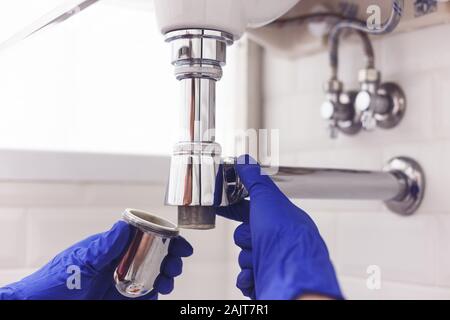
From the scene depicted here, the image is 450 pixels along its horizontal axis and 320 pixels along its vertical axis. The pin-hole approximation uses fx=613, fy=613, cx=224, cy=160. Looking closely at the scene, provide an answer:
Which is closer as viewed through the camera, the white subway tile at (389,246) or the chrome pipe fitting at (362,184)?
the chrome pipe fitting at (362,184)

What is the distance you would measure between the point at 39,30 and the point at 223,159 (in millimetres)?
203

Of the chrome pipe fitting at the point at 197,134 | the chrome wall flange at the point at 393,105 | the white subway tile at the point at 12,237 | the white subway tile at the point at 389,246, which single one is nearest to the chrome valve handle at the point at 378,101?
the chrome wall flange at the point at 393,105

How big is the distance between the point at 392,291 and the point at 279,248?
0.97 ft

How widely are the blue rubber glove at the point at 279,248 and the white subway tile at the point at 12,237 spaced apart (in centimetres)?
32

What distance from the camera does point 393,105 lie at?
0.69m

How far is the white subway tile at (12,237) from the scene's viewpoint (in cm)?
73

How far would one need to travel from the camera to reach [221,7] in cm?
48

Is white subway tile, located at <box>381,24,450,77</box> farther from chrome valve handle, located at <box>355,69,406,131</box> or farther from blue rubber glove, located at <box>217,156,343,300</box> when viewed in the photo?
blue rubber glove, located at <box>217,156,343,300</box>

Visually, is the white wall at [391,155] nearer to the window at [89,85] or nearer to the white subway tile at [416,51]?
the white subway tile at [416,51]

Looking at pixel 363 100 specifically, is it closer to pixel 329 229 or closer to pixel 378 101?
pixel 378 101

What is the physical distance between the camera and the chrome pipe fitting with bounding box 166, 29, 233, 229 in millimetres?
479

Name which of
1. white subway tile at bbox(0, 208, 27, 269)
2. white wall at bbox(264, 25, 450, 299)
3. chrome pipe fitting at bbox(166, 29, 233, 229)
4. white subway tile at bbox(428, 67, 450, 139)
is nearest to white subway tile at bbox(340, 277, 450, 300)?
white wall at bbox(264, 25, 450, 299)

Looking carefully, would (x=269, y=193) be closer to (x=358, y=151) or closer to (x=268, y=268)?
(x=268, y=268)

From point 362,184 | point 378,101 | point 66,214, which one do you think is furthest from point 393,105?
point 66,214
